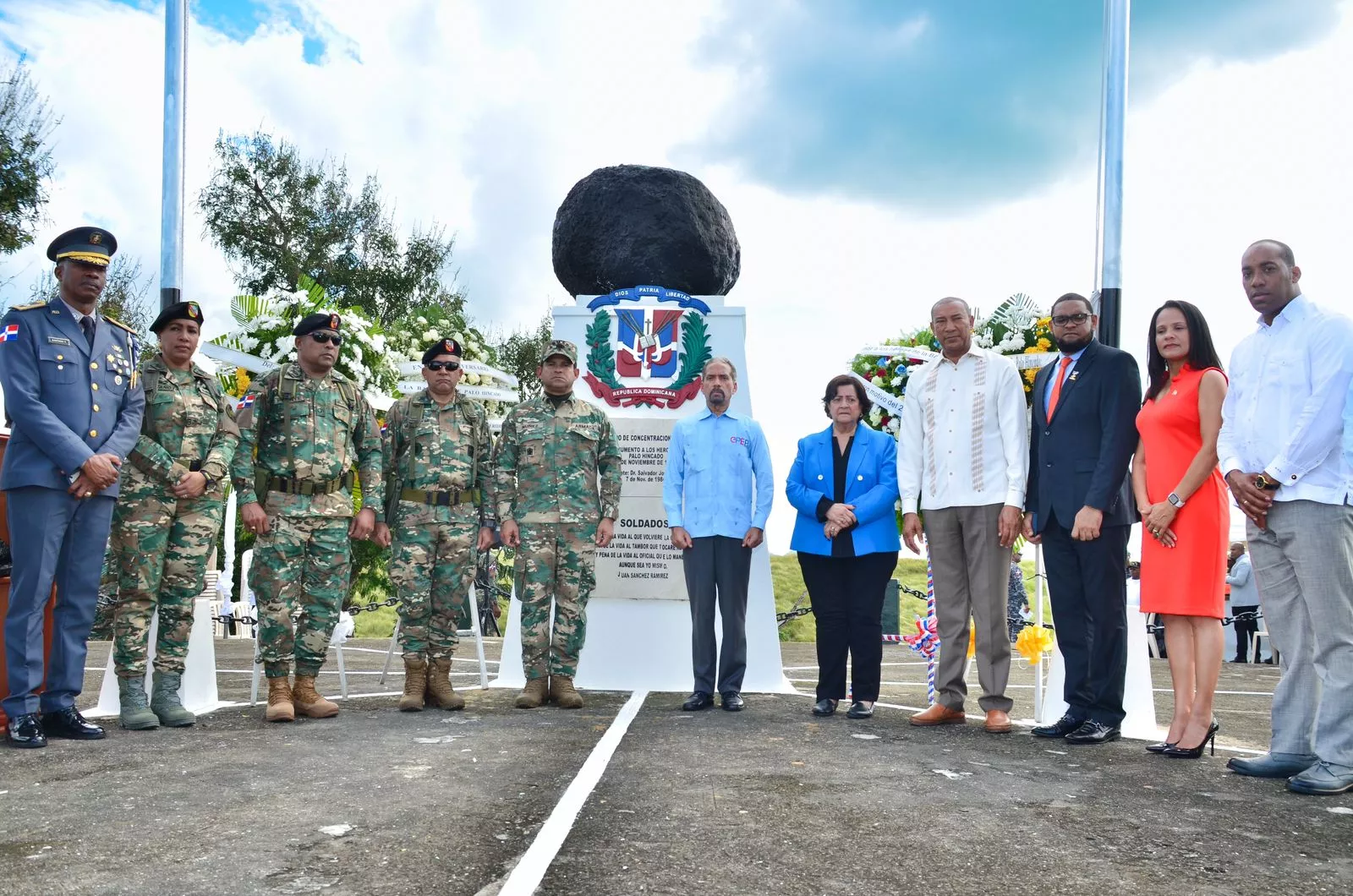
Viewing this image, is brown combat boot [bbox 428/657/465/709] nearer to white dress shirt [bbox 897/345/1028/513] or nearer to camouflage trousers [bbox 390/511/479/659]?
camouflage trousers [bbox 390/511/479/659]

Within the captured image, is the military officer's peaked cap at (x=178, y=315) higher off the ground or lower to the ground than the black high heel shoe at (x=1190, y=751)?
higher

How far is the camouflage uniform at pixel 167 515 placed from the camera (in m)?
5.64

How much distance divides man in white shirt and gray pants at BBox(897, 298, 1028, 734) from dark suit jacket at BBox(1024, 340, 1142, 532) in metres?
0.16

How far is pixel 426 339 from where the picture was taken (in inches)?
696

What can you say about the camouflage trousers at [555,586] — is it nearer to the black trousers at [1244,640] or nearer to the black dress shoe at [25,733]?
the black dress shoe at [25,733]

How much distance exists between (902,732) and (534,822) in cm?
267

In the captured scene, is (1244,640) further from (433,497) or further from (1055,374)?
(433,497)

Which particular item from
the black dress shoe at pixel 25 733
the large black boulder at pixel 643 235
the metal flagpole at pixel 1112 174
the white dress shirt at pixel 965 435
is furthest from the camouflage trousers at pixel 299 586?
the metal flagpole at pixel 1112 174

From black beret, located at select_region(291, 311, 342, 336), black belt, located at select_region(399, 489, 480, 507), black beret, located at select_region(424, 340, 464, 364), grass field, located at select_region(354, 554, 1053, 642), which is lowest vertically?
grass field, located at select_region(354, 554, 1053, 642)

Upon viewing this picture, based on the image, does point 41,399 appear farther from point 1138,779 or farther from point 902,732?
point 1138,779

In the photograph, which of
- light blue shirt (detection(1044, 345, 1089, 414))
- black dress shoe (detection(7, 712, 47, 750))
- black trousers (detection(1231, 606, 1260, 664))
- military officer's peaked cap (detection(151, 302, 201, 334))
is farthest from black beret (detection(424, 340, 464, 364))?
black trousers (detection(1231, 606, 1260, 664))

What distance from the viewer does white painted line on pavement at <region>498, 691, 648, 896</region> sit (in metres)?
2.92

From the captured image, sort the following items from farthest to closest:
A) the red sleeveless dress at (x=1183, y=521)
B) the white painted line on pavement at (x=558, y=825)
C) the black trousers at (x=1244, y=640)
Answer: the black trousers at (x=1244, y=640) → the red sleeveless dress at (x=1183, y=521) → the white painted line on pavement at (x=558, y=825)

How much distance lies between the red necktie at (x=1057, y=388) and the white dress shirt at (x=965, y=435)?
16 cm
